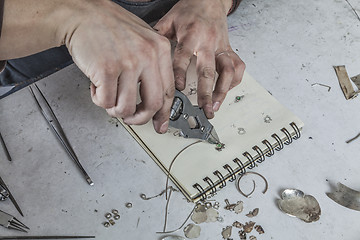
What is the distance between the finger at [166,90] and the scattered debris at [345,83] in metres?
0.49

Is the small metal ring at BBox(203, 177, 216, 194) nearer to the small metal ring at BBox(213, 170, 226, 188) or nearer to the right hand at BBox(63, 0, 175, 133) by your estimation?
the small metal ring at BBox(213, 170, 226, 188)

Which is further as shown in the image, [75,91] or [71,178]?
[75,91]

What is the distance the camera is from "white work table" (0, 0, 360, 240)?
94 centimetres

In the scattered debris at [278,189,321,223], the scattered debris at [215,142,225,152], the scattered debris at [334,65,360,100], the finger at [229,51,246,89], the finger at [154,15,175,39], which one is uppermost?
the finger at [154,15,175,39]

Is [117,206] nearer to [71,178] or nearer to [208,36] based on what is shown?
[71,178]

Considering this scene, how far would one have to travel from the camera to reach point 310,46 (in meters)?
1.27

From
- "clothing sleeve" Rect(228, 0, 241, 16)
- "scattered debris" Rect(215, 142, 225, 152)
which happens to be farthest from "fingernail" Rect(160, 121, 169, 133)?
"clothing sleeve" Rect(228, 0, 241, 16)

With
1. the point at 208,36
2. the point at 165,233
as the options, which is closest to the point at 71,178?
the point at 165,233

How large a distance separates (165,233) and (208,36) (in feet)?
1.57

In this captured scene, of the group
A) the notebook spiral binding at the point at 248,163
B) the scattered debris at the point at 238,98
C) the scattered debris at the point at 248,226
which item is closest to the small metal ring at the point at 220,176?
the notebook spiral binding at the point at 248,163

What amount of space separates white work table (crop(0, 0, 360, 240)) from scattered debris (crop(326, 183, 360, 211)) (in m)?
0.01

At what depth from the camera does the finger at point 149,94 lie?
894 mm

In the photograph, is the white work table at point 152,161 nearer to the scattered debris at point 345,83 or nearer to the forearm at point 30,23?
the scattered debris at point 345,83

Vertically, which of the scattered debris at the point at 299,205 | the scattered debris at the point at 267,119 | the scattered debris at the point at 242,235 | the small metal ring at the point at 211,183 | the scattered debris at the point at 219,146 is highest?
the scattered debris at the point at 267,119
